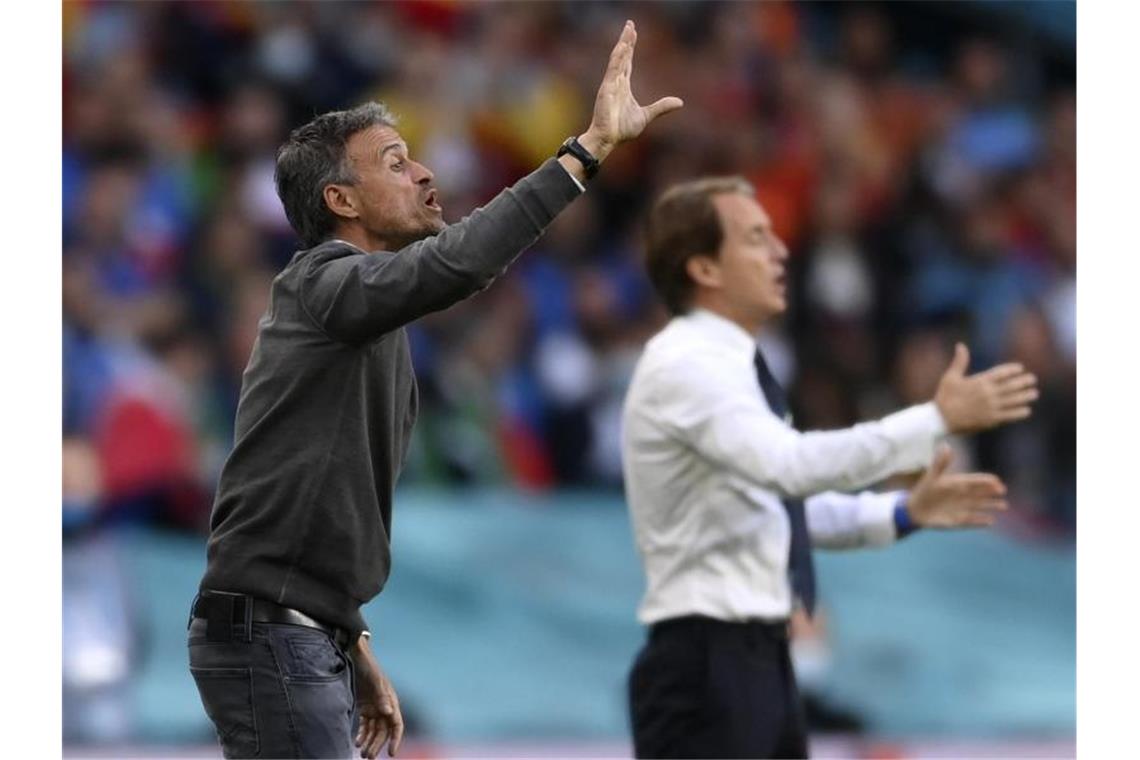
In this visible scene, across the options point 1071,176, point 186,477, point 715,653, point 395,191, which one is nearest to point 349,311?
point 395,191

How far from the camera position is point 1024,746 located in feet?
28.0

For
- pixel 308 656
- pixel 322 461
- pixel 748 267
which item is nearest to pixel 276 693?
pixel 308 656

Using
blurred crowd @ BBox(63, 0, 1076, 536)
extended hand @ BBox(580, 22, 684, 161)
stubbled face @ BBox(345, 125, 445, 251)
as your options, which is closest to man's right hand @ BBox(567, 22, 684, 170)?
extended hand @ BBox(580, 22, 684, 161)

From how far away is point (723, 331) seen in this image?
4.57 metres

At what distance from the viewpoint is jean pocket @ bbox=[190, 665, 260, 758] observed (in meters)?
3.89

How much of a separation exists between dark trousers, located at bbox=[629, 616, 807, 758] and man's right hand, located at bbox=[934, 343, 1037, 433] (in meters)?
0.62

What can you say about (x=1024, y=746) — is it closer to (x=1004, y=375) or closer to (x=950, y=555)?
(x=950, y=555)

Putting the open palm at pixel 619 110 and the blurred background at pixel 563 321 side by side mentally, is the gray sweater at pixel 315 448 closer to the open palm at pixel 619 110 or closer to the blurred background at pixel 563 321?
the open palm at pixel 619 110

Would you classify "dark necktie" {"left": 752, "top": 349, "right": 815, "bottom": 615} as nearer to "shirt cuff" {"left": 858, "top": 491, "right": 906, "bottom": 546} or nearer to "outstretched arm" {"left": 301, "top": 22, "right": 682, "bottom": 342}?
"shirt cuff" {"left": 858, "top": 491, "right": 906, "bottom": 546}

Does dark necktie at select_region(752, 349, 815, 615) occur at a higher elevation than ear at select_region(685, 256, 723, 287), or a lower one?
lower

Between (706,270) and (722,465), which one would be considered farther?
(706,270)

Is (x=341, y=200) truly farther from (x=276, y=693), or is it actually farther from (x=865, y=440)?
(x=865, y=440)

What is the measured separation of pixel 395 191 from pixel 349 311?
43 centimetres

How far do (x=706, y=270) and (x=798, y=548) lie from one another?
67 cm
